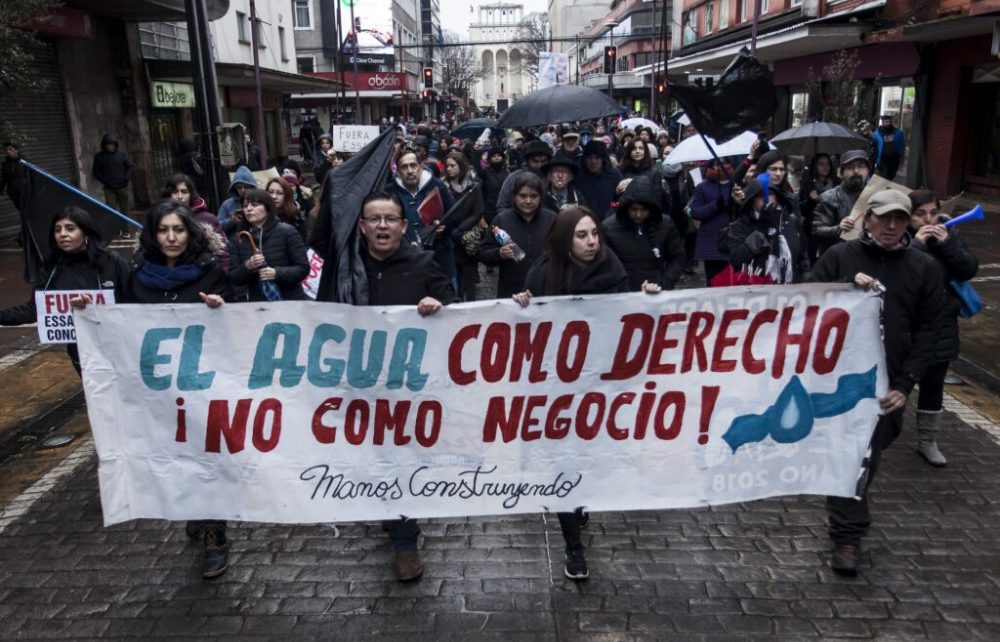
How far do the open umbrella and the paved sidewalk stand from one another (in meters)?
5.40

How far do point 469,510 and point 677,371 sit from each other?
3.69ft

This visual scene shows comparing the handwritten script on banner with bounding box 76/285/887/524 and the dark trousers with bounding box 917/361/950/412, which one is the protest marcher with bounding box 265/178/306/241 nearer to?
the handwritten script on banner with bounding box 76/285/887/524

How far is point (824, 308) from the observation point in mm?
3777

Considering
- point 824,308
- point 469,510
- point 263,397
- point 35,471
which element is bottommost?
point 35,471

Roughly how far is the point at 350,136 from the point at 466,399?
39.0 ft

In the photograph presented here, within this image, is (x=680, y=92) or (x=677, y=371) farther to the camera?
(x=680, y=92)

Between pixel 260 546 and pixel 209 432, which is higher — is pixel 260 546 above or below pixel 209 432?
below

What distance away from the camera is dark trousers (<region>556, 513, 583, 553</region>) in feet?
12.8

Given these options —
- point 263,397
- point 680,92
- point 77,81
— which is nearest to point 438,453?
point 263,397

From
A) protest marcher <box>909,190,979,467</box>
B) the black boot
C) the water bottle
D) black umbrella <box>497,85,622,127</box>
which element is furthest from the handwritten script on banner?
black umbrella <box>497,85,622,127</box>

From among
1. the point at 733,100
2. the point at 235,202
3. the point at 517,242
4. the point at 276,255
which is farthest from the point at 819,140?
the point at 276,255

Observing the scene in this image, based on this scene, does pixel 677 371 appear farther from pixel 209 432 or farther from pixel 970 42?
pixel 970 42

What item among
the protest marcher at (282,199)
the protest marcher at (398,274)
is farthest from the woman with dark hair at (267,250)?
the protest marcher at (398,274)

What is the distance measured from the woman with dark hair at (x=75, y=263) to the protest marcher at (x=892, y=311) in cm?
393
